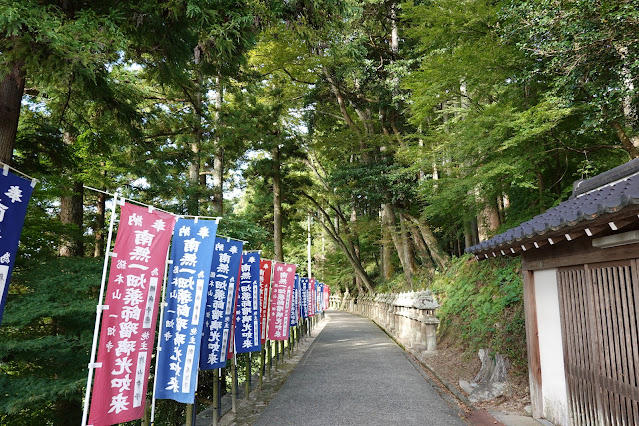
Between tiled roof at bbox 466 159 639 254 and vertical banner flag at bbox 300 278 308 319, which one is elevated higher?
tiled roof at bbox 466 159 639 254

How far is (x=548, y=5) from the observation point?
6.10 meters

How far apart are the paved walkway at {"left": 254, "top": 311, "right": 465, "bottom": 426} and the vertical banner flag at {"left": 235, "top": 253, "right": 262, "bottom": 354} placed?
3.79 feet

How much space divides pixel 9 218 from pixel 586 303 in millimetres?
5850

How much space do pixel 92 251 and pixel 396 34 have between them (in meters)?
14.7

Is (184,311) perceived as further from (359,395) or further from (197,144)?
(197,144)

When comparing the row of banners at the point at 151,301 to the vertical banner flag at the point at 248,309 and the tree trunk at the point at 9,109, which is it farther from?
the tree trunk at the point at 9,109

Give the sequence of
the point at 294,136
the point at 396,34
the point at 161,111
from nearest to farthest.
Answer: the point at 161,111, the point at 396,34, the point at 294,136

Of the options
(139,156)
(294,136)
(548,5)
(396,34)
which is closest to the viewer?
(548,5)

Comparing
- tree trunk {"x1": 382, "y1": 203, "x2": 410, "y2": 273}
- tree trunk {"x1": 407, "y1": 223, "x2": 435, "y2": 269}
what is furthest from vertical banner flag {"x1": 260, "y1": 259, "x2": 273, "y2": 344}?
tree trunk {"x1": 382, "y1": 203, "x2": 410, "y2": 273}

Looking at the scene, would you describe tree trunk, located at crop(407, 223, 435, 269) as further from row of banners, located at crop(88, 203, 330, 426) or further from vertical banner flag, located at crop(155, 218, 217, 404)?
vertical banner flag, located at crop(155, 218, 217, 404)

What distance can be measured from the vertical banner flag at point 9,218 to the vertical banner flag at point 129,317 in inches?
33.9

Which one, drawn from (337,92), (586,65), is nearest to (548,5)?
(586,65)

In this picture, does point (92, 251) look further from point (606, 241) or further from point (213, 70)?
point (606, 241)

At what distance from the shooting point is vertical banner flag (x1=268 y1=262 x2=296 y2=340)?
9.73 metres
